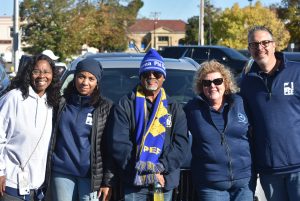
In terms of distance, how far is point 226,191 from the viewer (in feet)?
14.4

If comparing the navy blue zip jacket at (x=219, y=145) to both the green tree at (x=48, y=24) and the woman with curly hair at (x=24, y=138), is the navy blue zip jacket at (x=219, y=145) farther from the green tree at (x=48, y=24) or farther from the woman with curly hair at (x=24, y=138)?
the green tree at (x=48, y=24)

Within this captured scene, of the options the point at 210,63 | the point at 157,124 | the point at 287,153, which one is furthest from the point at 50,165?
the point at 287,153

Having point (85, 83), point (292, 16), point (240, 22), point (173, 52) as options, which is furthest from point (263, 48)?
point (240, 22)

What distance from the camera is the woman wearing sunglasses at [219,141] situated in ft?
14.2

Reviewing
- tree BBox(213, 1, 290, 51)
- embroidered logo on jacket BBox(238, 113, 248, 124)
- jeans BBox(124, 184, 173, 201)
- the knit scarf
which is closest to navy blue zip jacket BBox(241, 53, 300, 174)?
embroidered logo on jacket BBox(238, 113, 248, 124)

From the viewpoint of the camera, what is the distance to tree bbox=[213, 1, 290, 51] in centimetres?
5706

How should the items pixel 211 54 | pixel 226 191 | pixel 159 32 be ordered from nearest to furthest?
pixel 226 191
pixel 211 54
pixel 159 32

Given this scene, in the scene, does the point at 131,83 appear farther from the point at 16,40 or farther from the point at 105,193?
the point at 16,40

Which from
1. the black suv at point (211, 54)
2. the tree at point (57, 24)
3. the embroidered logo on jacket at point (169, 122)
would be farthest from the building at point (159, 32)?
the embroidered logo on jacket at point (169, 122)

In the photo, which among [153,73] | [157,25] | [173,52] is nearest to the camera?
[153,73]

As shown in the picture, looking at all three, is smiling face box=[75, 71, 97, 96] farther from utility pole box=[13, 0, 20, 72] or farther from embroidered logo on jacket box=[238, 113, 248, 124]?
utility pole box=[13, 0, 20, 72]

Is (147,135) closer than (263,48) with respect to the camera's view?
Yes

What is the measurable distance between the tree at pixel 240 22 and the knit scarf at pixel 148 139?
52.4 meters

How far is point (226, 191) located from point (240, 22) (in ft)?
189
